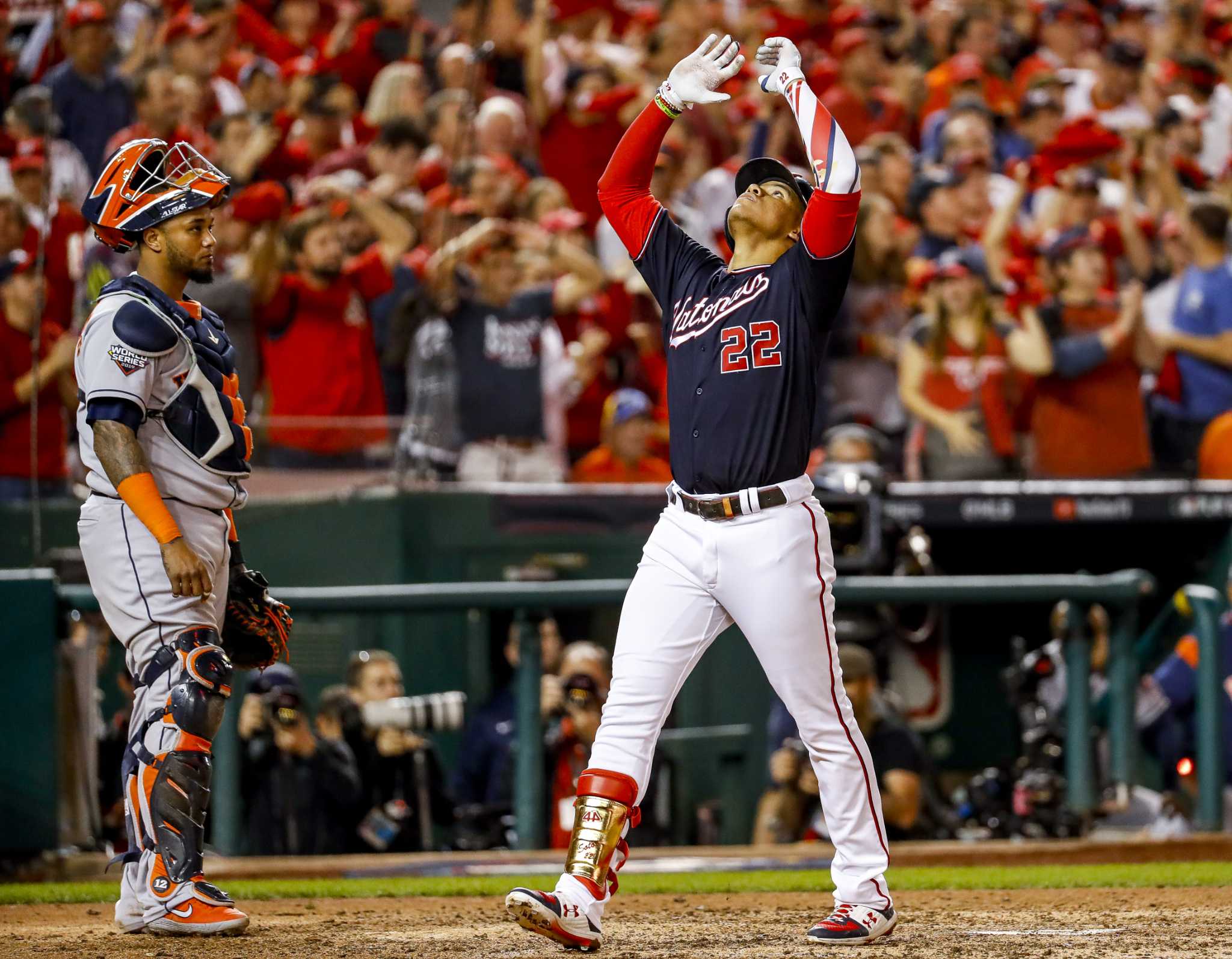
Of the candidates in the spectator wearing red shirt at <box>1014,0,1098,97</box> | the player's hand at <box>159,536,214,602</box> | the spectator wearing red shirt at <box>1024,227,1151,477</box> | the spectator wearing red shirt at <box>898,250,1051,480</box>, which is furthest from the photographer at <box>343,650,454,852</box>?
the spectator wearing red shirt at <box>1014,0,1098,97</box>

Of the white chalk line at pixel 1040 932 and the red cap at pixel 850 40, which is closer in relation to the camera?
the white chalk line at pixel 1040 932

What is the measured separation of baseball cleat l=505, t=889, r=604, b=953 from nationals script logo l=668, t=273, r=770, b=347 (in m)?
1.24

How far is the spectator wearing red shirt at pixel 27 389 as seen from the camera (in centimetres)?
577

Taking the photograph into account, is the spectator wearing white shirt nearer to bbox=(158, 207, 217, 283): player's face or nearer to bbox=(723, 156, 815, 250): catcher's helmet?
bbox=(723, 156, 815, 250): catcher's helmet

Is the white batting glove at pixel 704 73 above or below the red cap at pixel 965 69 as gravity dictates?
below

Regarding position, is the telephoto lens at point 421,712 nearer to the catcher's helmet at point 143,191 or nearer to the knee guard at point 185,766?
the knee guard at point 185,766

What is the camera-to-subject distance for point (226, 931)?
408cm

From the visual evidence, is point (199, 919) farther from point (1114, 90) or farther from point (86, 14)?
point (1114, 90)

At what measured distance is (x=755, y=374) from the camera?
13.0ft

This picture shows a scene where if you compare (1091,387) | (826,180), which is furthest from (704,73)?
(1091,387)

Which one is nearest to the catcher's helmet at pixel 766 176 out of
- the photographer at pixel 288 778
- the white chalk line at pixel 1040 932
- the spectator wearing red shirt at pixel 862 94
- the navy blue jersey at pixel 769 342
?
the navy blue jersey at pixel 769 342

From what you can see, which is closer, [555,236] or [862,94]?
[555,236]

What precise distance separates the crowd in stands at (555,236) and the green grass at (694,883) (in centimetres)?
142

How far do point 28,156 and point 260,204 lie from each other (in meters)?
2.08
